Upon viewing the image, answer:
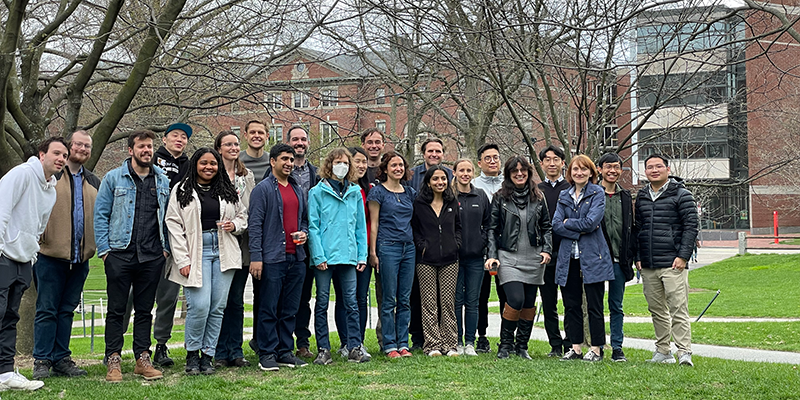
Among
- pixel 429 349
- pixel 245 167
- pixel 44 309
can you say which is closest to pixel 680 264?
pixel 429 349

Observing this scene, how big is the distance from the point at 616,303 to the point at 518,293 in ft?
3.49

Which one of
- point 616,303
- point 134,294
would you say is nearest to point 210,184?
point 134,294

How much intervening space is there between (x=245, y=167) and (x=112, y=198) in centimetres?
138

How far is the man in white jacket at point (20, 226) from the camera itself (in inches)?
227

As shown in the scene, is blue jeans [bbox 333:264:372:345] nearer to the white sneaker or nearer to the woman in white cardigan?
the white sneaker

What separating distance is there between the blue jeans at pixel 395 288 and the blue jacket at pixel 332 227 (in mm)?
283

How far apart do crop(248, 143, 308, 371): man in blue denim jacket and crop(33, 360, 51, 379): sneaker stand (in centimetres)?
187

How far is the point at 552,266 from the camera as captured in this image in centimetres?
789

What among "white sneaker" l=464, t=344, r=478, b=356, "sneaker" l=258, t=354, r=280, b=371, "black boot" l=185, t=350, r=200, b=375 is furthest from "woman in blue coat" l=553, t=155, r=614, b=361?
"black boot" l=185, t=350, r=200, b=375

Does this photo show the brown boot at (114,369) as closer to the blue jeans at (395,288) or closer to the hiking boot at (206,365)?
the hiking boot at (206,365)

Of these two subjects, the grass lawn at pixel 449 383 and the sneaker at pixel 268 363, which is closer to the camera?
the grass lawn at pixel 449 383

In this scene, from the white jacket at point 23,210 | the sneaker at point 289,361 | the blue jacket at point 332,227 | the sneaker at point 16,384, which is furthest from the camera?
the blue jacket at point 332,227

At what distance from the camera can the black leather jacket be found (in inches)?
302

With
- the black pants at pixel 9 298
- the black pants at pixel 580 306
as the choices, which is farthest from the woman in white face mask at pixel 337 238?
the black pants at pixel 9 298
